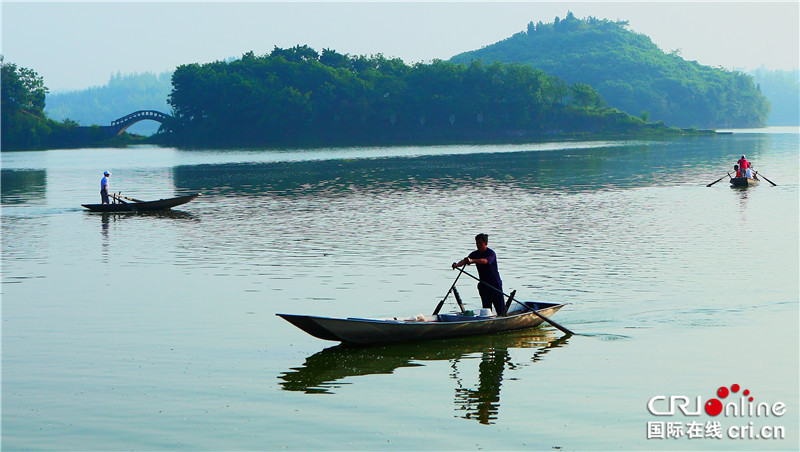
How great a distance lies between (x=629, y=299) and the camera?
885 inches

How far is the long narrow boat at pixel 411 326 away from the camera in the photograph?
57.1ft

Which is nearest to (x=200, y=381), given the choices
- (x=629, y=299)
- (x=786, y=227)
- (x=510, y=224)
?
(x=629, y=299)

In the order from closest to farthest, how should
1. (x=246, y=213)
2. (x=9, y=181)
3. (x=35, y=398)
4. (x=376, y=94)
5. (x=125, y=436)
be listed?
1. (x=125, y=436)
2. (x=35, y=398)
3. (x=246, y=213)
4. (x=9, y=181)
5. (x=376, y=94)

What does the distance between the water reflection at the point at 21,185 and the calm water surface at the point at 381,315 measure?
13.1 m

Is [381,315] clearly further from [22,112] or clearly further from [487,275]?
[22,112]

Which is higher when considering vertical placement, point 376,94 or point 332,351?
point 376,94

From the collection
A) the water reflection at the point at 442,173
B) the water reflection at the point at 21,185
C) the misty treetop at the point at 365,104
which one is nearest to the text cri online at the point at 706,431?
the water reflection at the point at 442,173

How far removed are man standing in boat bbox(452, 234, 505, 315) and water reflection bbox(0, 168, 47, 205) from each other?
43170mm

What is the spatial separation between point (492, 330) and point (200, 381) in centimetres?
613

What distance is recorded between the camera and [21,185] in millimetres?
70250

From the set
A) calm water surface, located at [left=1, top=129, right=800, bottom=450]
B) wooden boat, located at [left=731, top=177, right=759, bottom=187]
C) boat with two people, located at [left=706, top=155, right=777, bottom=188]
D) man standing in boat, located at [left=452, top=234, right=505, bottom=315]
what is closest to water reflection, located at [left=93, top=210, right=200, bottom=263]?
calm water surface, located at [left=1, top=129, right=800, bottom=450]

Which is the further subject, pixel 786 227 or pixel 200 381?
pixel 786 227

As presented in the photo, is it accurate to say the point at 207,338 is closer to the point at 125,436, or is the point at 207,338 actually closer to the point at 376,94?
the point at 125,436

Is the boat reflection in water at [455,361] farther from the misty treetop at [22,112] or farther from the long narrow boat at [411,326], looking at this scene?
the misty treetop at [22,112]
